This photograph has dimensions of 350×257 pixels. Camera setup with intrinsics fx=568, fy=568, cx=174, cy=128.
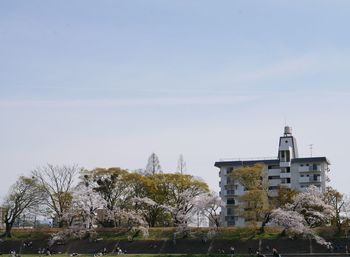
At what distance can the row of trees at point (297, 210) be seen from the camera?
2266 inches

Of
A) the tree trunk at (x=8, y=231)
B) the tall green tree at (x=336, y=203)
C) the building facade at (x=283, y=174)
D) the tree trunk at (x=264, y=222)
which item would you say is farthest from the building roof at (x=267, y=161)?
the tree trunk at (x=8, y=231)

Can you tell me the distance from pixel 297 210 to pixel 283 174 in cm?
2462

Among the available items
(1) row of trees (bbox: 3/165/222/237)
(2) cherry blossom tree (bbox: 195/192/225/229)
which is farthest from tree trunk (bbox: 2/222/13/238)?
(2) cherry blossom tree (bbox: 195/192/225/229)

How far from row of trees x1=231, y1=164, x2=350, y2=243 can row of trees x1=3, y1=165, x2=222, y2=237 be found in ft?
20.4

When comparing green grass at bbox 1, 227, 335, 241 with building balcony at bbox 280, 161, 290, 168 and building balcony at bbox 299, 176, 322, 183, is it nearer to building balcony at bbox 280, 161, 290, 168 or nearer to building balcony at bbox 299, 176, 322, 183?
building balcony at bbox 299, 176, 322, 183

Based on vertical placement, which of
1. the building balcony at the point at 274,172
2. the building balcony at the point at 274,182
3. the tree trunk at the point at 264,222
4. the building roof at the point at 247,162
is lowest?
the tree trunk at the point at 264,222

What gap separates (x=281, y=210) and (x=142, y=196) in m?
19.6

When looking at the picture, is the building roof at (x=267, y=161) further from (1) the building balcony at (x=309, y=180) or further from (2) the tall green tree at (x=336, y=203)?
(2) the tall green tree at (x=336, y=203)

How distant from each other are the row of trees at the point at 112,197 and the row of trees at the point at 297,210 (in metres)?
6.21

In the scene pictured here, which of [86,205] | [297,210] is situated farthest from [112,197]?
[297,210]

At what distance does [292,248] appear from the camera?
2148 inches

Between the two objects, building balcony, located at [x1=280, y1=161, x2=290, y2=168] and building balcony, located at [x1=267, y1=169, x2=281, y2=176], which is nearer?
building balcony, located at [x1=280, y1=161, x2=290, y2=168]

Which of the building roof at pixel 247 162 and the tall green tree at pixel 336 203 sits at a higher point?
the building roof at pixel 247 162

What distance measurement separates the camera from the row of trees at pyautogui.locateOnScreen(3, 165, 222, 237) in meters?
68.3
